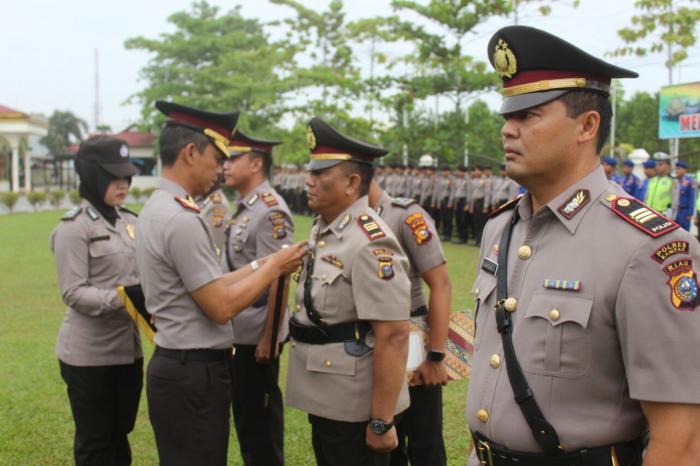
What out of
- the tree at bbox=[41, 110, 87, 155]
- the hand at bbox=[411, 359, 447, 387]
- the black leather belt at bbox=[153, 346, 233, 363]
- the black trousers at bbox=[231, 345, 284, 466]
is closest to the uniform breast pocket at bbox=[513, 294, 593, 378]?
the black leather belt at bbox=[153, 346, 233, 363]

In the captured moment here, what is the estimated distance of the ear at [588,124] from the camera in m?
1.70

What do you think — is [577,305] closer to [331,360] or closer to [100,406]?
[331,360]

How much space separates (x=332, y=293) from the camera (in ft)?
→ 8.97

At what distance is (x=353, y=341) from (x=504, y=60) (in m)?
1.33

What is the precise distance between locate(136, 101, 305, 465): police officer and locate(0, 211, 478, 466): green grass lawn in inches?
59.0

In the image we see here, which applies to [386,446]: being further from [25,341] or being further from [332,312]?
[25,341]

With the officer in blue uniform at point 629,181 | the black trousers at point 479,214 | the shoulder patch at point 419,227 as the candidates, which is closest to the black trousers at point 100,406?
the shoulder patch at point 419,227

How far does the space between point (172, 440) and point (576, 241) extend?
1.86 m

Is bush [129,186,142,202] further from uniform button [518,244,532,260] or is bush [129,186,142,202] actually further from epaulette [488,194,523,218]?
uniform button [518,244,532,260]

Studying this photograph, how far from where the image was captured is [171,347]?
2781 mm

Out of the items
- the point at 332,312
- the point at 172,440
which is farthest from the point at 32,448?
the point at 332,312

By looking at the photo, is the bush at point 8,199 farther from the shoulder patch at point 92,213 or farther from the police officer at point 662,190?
the shoulder patch at point 92,213

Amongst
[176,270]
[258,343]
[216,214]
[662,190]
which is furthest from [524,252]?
[662,190]

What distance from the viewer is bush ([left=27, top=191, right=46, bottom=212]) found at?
99.5ft
